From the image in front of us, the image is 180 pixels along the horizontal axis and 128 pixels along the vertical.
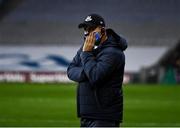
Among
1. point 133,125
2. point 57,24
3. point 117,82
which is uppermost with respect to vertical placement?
point 57,24

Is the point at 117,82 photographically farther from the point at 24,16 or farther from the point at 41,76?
the point at 24,16

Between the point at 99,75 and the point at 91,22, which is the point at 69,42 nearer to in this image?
the point at 91,22

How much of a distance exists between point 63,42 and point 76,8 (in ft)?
8.81

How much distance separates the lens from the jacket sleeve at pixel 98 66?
19.6 feet

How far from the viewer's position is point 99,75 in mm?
5984

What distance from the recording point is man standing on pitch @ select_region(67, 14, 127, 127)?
601cm

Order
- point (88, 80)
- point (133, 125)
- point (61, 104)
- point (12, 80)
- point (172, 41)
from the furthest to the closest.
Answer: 1. point (172, 41)
2. point (12, 80)
3. point (61, 104)
4. point (133, 125)
5. point (88, 80)

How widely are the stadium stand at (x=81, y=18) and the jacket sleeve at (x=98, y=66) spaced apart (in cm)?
2893

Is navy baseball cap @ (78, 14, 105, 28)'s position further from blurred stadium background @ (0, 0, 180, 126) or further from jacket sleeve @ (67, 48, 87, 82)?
blurred stadium background @ (0, 0, 180, 126)

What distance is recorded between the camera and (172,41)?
35.0 metres

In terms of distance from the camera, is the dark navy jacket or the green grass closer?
the dark navy jacket

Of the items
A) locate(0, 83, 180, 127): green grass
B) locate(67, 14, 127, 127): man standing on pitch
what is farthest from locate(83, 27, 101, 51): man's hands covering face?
locate(0, 83, 180, 127): green grass

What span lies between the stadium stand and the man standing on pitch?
28.8 meters

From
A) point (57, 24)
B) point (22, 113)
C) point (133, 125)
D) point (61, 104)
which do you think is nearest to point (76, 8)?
point (57, 24)
